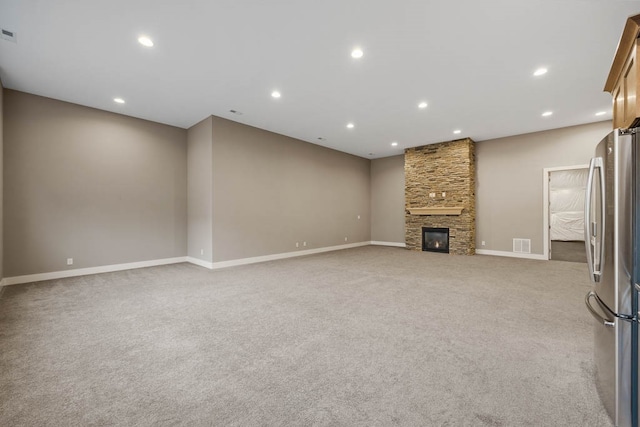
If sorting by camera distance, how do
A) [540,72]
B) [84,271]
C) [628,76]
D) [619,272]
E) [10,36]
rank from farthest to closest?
[84,271]
[540,72]
[10,36]
[628,76]
[619,272]

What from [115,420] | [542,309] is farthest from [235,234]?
[542,309]

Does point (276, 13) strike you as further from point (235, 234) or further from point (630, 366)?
point (235, 234)

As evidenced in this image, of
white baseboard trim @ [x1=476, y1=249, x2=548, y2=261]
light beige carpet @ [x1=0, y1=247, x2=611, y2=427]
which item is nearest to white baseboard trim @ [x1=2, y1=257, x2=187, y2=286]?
light beige carpet @ [x1=0, y1=247, x2=611, y2=427]

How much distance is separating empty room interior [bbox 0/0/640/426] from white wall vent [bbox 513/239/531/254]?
0.04 meters

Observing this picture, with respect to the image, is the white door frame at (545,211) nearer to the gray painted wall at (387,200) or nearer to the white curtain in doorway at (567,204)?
the white curtain in doorway at (567,204)

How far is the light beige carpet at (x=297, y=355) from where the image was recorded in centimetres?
161

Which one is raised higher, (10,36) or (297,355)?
(10,36)

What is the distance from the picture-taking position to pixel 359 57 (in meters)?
3.71

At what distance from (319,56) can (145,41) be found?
2.12 m

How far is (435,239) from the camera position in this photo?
8.40 m

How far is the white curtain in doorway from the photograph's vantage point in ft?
28.4

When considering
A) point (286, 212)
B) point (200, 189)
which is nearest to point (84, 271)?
point (200, 189)

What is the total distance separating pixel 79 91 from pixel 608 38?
7632mm

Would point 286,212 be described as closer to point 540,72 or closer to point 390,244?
point 390,244
